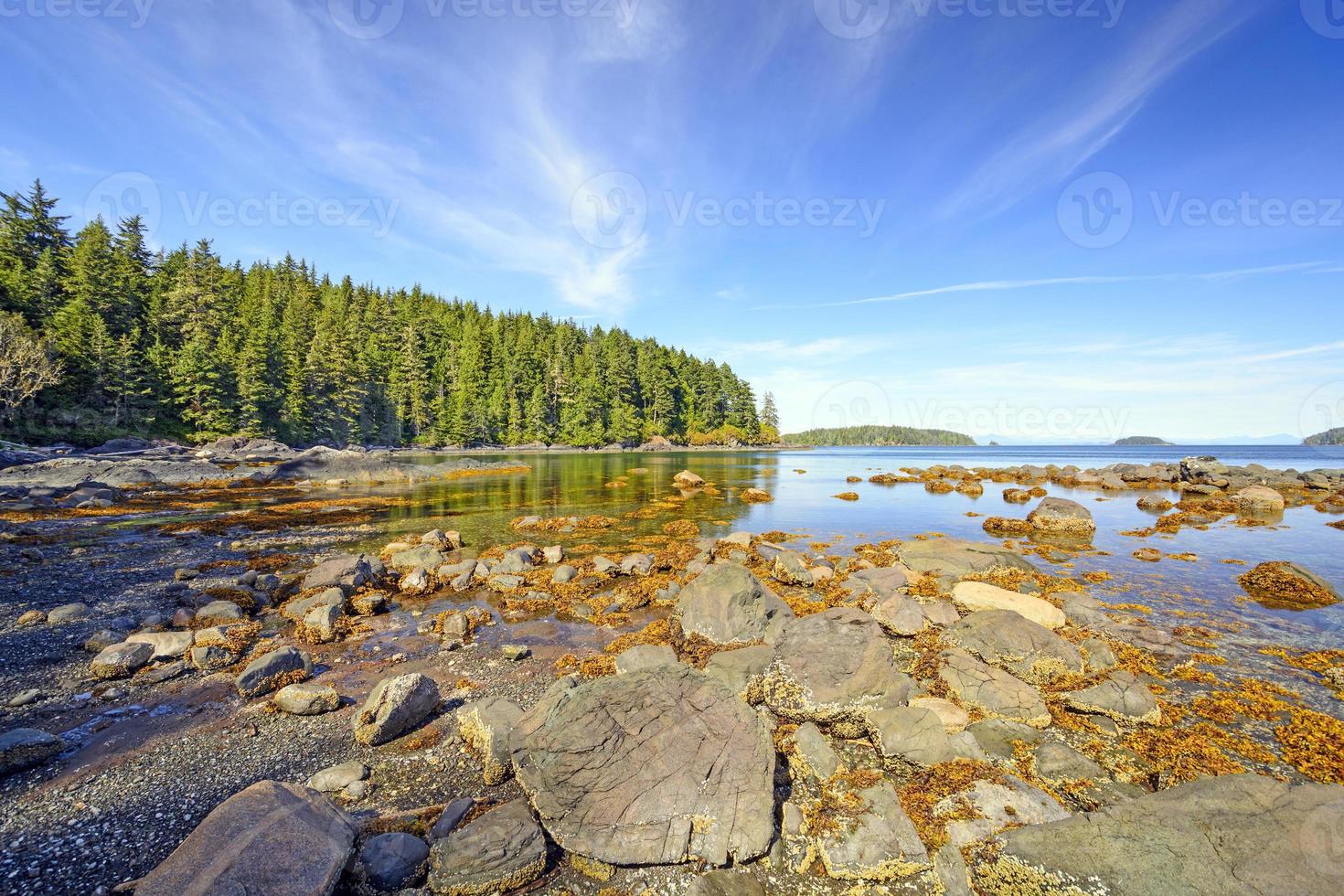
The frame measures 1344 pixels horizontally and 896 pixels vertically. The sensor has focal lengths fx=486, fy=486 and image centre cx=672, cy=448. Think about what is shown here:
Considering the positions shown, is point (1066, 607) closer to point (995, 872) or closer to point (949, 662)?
point (949, 662)

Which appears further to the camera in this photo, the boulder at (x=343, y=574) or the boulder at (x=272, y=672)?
the boulder at (x=343, y=574)

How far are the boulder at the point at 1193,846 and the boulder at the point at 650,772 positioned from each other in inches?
105

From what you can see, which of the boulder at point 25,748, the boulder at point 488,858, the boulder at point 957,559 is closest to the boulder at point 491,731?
the boulder at point 488,858

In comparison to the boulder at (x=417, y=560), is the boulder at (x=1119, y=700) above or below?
below

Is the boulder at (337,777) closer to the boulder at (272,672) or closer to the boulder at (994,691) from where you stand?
the boulder at (272,672)

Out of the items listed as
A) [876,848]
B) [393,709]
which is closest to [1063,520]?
[876,848]

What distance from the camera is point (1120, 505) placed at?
119 feet

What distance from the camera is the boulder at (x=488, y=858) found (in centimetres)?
505

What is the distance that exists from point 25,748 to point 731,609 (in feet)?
37.6

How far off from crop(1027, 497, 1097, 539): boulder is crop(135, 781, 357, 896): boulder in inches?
1216

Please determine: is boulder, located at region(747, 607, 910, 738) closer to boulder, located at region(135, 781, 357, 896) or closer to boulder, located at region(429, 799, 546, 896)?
boulder, located at region(429, 799, 546, 896)

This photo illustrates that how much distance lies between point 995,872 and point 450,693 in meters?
8.61

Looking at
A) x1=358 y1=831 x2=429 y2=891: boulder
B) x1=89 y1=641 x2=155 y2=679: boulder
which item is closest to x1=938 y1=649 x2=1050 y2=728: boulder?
x1=358 y1=831 x2=429 y2=891: boulder

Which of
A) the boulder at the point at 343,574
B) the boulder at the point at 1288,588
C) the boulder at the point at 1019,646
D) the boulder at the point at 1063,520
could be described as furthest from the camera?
the boulder at the point at 1063,520
